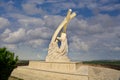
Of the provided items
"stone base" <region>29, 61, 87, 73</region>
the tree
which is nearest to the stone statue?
"stone base" <region>29, 61, 87, 73</region>

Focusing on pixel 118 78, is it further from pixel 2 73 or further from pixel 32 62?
pixel 2 73

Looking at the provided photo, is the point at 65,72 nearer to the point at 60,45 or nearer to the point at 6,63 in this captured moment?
the point at 60,45

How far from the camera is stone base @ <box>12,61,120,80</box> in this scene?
19969 millimetres

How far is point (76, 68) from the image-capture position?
2195 cm

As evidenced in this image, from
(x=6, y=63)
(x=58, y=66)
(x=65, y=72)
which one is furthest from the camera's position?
(x=6, y=63)

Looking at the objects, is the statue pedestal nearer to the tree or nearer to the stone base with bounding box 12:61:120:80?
the stone base with bounding box 12:61:120:80

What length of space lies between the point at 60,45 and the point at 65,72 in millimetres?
4969

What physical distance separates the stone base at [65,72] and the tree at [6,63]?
4348mm

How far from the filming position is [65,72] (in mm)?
21062

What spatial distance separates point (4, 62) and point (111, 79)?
48.1 ft

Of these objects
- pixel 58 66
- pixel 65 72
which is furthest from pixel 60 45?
pixel 65 72

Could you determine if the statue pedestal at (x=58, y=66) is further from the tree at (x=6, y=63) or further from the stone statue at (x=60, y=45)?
the tree at (x=6, y=63)

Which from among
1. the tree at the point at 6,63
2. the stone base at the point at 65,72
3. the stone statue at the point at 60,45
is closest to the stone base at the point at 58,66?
the stone base at the point at 65,72

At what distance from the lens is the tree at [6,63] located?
30469mm
